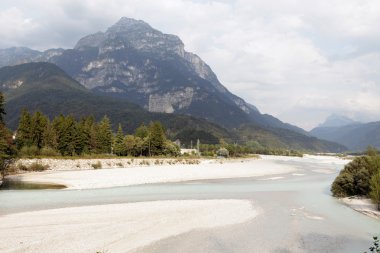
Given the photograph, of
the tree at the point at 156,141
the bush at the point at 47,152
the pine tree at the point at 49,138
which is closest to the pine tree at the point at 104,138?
the tree at the point at 156,141

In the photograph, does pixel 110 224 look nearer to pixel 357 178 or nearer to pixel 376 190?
pixel 376 190

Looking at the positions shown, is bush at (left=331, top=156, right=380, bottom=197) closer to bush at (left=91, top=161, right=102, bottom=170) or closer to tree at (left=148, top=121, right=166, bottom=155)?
bush at (left=91, top=161, right=102, bottom=170)

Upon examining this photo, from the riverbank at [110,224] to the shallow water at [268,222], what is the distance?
1.68 metres

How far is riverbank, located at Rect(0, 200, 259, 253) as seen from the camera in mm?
20562

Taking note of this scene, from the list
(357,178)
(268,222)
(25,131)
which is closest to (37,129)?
(25,131)

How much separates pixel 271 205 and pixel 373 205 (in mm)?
10596

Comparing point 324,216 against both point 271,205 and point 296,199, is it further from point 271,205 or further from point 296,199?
point 296,199

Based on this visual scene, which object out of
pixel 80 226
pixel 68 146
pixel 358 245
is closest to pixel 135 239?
pixel 80 226

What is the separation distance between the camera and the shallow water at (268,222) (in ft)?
71.4

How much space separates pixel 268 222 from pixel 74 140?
7977 centimetres

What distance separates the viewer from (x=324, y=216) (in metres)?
32.1

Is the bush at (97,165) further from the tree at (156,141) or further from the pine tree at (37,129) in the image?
the tree at (156,141)

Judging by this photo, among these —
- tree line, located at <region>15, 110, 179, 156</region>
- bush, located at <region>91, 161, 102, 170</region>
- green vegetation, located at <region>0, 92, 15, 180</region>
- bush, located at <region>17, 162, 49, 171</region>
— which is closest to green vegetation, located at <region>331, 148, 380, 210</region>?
green vegetation, located at <region>0, 92, 15, 180</region>

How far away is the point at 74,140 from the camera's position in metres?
98.4
